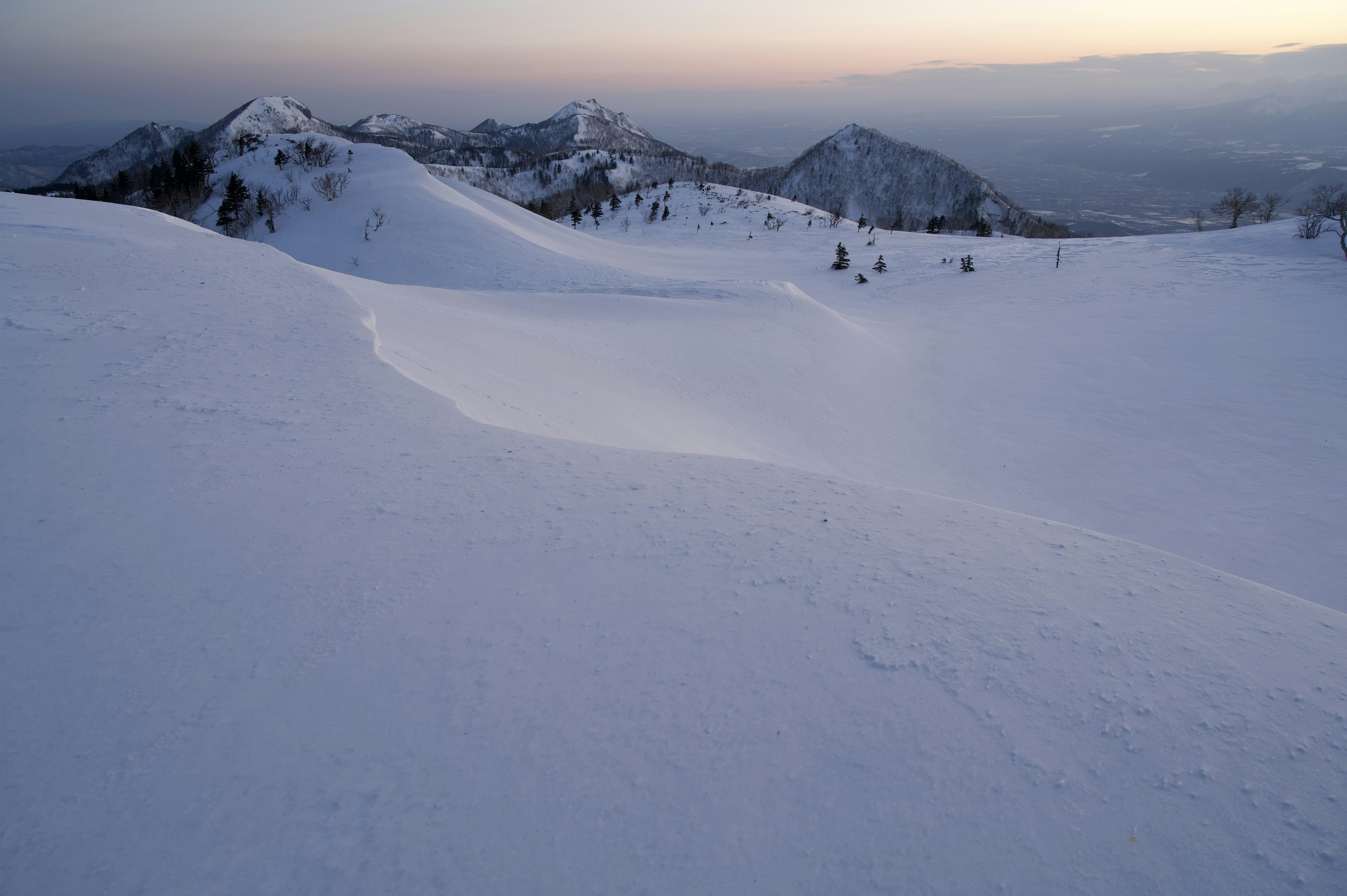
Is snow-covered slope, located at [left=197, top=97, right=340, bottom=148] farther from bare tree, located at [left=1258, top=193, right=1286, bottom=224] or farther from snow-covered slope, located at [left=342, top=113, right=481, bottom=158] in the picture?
bare tree, located at [left=1258, top=193, right=1286, bottom=224]

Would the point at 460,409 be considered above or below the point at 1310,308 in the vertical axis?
below

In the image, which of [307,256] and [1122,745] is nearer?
[1122,745]

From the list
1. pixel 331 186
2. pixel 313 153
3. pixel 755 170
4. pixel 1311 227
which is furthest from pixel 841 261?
pixel 755 170

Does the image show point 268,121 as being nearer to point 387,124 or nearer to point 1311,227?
point 387,124

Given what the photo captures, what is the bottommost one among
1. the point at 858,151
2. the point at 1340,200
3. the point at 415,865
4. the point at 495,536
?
the point at 415,865

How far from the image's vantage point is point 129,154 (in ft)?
445

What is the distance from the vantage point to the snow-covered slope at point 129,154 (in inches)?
4823

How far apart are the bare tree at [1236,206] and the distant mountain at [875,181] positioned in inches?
2323

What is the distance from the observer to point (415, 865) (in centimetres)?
206

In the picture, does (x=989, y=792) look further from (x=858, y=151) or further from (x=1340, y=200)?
(x=858, y=151)

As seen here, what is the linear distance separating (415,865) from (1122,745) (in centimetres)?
285

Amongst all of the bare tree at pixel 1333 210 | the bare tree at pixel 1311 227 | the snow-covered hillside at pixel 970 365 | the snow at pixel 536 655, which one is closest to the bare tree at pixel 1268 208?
the bare tree at pixel 1333 210

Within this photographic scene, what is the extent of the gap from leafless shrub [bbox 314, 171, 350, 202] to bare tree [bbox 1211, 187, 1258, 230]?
49077mm

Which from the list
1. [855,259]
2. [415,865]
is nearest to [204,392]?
[415,865]
